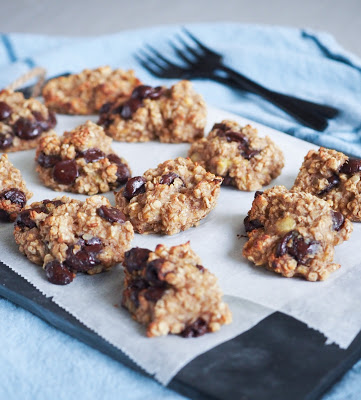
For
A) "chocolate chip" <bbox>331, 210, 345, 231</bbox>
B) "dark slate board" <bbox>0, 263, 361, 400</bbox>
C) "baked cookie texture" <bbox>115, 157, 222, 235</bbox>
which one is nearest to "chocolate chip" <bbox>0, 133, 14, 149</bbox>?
"baked cookie texture" <bbox>115, 157, 222, 235</bbox>

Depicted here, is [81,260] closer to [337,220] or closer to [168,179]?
[168,179]

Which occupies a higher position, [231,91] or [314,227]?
[314,227]

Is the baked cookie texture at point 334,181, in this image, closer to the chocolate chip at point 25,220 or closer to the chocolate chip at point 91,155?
the chocolate chip at point 91,155

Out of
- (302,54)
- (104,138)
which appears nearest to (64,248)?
(104,138)

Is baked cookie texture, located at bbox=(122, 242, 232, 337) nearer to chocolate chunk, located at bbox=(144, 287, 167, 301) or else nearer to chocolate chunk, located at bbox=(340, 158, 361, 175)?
chocolate chunk, located at bbox=(144, 287, 167, 301)

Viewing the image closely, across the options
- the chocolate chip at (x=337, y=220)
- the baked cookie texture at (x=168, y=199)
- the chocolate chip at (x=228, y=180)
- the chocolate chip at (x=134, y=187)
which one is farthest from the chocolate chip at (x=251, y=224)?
the chocolate chip at (x=134, y=187)

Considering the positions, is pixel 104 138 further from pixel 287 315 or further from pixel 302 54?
pixel 302 54
